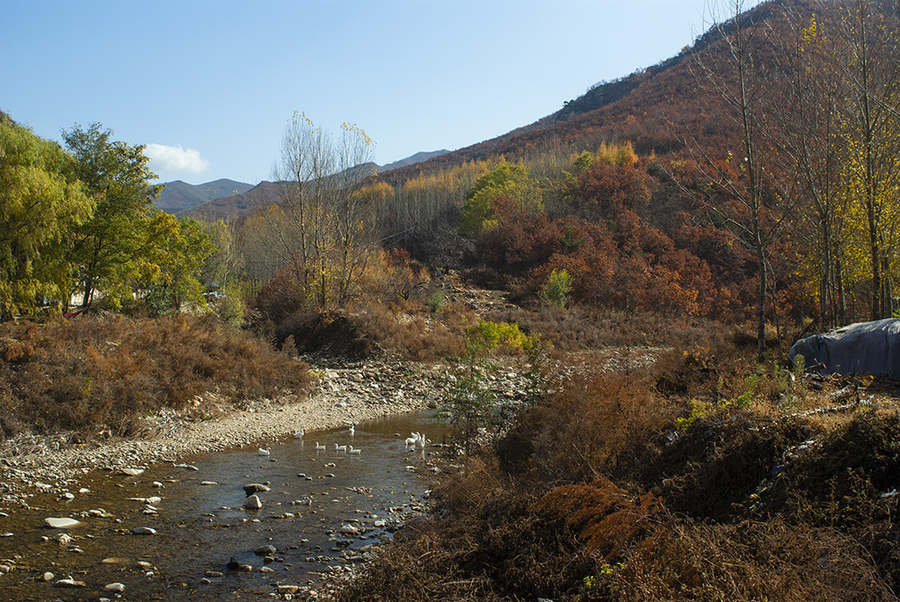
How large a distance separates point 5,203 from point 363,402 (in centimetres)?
986

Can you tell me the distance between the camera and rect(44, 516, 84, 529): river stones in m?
6.88

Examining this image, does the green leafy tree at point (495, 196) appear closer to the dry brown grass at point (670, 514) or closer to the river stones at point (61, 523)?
the dry brown grass at point (670, 514)

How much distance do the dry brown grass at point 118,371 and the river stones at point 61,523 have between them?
406cm

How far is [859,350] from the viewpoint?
8.86 meters

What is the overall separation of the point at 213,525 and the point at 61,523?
1.77 meters

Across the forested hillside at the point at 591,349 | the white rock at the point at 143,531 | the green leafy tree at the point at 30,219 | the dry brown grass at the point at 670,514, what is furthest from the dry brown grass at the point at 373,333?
the dry brown grass at the point at 670,514

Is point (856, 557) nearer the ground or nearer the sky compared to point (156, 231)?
nearer the ground

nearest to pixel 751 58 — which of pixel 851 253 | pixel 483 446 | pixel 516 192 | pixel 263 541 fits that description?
pixel 851 253

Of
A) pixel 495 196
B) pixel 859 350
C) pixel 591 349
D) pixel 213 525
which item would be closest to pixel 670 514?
pixel 213 525

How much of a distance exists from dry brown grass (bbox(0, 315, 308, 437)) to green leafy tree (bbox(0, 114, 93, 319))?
1.64 meters

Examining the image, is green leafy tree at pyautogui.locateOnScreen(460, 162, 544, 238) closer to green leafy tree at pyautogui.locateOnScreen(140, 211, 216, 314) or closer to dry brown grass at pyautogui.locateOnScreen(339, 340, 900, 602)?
green leafy tree at pyautogui.locateOnScreen(140, 211, 216, 314)

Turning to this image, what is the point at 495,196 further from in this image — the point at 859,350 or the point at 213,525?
the point at 213,525

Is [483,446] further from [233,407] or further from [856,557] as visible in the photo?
[233,407]

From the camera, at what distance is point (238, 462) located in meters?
10.2
